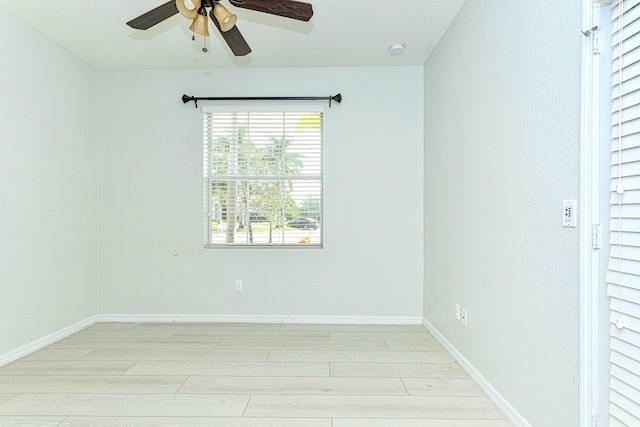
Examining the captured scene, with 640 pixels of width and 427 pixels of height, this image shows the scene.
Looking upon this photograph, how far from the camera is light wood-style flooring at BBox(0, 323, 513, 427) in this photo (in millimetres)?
2102

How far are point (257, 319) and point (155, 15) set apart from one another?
2.84 meters

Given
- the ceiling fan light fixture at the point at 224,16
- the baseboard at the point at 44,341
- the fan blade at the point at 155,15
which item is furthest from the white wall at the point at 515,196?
the baseboard at the point at 44,341

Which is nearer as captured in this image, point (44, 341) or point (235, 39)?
point (235, 39)

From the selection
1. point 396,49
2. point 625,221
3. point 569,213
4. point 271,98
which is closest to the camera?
point 625,221

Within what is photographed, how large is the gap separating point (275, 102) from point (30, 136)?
83.6 inches

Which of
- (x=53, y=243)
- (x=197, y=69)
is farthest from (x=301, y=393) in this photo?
(x=197, y=69)

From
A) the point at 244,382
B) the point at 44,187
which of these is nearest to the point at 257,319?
the point at 244,382

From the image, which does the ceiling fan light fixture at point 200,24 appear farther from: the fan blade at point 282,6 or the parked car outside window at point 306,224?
the parked car outside window at point 306,224

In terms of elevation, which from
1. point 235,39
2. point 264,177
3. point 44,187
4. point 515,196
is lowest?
point 515,196

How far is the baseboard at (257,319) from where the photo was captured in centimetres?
389

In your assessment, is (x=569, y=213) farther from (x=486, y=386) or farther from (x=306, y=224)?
(x=306, y=224)

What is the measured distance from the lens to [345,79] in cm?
391

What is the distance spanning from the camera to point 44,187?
3.21m

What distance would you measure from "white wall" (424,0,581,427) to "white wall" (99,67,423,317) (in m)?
0.70
